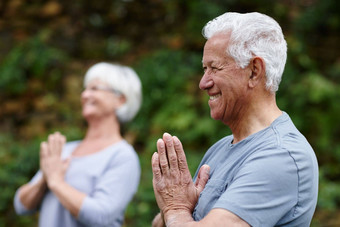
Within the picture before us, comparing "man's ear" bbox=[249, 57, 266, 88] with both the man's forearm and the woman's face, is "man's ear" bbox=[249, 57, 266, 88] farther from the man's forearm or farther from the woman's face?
the woman's face

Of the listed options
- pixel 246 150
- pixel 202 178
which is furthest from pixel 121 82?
pixel 246 150

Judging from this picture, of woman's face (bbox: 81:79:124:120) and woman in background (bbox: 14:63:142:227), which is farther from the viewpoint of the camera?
woman's face (bbox: 81:79:124:120)

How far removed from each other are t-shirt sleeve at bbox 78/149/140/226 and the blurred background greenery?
7.43 ft

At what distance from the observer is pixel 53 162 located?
2.73m

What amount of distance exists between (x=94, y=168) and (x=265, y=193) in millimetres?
1534

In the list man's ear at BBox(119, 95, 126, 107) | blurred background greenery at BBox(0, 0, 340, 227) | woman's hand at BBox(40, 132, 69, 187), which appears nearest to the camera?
woman's hand at BBox(40, 132, 69, 187)

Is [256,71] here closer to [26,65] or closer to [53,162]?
[53,162]

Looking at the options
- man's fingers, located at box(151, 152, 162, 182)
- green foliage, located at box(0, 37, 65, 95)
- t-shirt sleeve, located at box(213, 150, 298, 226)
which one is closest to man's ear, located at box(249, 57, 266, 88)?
t-shirt sleeve, located at box(213, 150, 298, 226)

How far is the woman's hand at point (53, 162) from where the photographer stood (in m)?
2.69

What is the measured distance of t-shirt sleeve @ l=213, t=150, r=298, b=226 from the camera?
1427mm

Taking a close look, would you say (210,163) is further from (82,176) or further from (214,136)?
(214,136)

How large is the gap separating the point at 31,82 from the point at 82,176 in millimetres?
4701

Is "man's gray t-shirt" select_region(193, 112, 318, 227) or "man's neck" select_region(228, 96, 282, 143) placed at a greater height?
"man's neck" select_region(228, 96, 282, 143)

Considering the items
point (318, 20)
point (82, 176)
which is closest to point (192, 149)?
point (318, 20)
